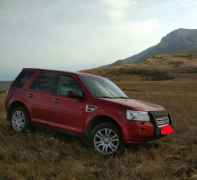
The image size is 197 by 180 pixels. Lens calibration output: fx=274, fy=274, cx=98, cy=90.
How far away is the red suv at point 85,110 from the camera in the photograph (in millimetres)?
5918

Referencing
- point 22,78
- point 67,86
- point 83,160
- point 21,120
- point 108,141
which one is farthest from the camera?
point 22,78

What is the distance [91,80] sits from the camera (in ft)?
23.5

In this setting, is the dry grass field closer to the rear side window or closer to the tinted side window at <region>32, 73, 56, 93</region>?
the tinted side window at <region>32, 73, 56, 93</region>

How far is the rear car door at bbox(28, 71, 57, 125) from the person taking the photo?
278 inches

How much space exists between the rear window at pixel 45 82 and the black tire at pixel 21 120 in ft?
2.36

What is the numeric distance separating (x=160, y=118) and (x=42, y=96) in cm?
308

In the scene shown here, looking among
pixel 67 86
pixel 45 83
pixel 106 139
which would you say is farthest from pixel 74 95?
pixel 106 139

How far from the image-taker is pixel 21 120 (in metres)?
7.66

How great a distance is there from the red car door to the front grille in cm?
161

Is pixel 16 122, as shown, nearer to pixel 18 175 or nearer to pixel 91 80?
pixel 91 80

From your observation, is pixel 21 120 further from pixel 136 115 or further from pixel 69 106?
pixel 136 115

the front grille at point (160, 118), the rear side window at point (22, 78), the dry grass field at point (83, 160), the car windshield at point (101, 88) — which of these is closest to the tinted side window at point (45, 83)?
the rear side window at point (22, 78)

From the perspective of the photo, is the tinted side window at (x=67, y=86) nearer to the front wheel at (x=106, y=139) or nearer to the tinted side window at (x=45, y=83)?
the tinted side window at (x=45, y=83)

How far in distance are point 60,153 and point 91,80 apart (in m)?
2.16
